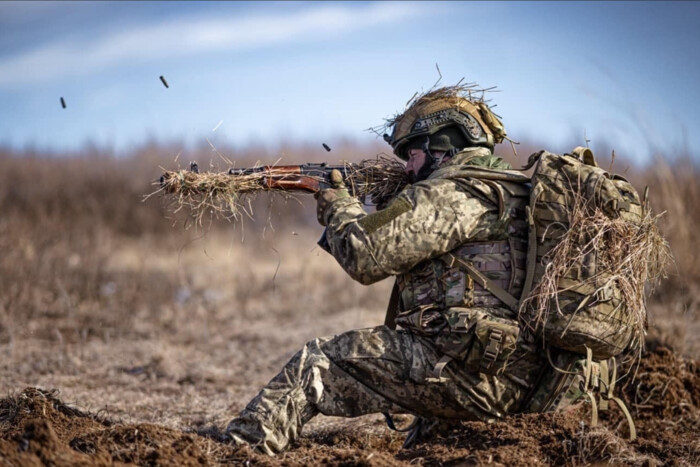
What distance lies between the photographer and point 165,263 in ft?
48.5

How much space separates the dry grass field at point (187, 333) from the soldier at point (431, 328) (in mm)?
237

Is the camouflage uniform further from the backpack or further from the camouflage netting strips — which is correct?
the camouflage netting strips

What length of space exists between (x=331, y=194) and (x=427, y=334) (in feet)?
3.43

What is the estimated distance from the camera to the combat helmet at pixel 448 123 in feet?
16.0

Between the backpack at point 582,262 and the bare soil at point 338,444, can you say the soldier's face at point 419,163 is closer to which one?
the backpack at point 582,262

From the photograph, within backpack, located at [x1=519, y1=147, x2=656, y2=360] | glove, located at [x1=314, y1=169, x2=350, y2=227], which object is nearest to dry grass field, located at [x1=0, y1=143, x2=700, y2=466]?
glove, located at [x1=314, y1=169, x2=350, y2=227]

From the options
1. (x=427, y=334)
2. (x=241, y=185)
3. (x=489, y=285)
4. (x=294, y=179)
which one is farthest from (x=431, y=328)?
(x=241, y=185)

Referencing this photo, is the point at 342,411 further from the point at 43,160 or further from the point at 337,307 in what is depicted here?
the point at 43,160

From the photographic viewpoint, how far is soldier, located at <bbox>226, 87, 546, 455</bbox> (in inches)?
171

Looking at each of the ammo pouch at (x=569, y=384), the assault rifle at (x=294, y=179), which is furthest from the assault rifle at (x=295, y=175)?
the ammo pouch at (x=569, y=384)

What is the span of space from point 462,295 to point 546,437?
3.01 ft

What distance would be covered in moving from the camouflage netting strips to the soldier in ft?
1.92

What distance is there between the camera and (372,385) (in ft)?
14.8

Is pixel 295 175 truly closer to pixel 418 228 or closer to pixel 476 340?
pixel 418 228
